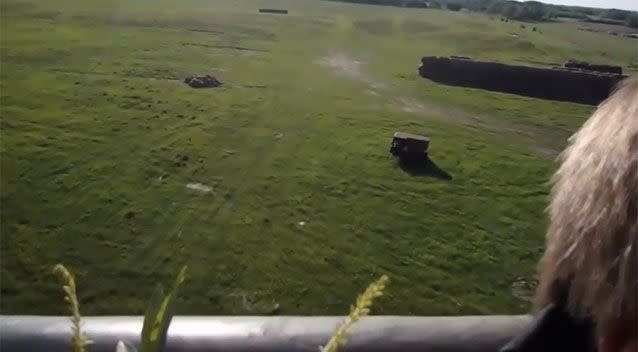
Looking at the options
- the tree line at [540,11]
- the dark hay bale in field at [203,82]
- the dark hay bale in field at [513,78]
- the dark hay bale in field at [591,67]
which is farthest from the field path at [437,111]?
the dark hay bale in field at [203,82]

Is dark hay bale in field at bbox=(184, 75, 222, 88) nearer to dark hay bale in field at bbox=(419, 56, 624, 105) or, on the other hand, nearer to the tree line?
dark hay bale in field at bbox=(419, 56, 624, 105)

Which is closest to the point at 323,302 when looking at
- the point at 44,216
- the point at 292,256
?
the point at 292,256

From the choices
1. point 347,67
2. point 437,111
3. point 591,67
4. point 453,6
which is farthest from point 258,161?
point 453,6

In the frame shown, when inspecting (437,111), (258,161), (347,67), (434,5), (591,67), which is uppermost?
(434,5)

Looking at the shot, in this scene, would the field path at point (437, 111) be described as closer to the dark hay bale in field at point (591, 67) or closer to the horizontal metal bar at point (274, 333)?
the dark hay bale in field at point (591, 67)

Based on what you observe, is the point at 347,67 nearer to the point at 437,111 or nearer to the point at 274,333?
the point at 437,111

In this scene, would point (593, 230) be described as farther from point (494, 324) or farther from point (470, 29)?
point (470, 29)

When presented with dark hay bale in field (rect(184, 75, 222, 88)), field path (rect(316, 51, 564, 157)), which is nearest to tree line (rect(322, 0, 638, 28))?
field path (rect(316, 51, 564, 157))
